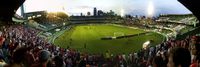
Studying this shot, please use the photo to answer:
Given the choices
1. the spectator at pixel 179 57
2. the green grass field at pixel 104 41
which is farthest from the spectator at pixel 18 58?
the green grass field at pixel 104 41

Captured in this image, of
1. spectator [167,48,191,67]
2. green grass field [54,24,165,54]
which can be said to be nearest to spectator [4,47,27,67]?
spectator [167,48,191,67]

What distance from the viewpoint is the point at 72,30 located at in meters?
75.2

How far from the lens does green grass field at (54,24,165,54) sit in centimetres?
4956

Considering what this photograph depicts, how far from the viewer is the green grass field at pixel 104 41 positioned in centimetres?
4956

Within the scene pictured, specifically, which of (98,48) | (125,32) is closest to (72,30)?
(125,32)

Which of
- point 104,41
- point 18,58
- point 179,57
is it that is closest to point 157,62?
point 179,57

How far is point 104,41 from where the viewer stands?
195 feet

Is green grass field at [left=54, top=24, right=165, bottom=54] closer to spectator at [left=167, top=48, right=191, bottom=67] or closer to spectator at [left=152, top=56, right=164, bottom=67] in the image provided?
spectator at [left=152, top=56, right=164, bottom=67]

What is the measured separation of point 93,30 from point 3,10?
6979 centimetres

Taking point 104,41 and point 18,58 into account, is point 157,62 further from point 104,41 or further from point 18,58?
point 104,41

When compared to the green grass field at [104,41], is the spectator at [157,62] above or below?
above

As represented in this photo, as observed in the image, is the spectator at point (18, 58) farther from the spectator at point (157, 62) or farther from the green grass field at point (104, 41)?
the green grass field at point (104, 41)

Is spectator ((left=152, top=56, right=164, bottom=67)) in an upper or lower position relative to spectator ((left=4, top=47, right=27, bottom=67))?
lower

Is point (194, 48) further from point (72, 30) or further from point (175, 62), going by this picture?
point (72, 30)
